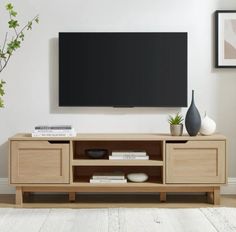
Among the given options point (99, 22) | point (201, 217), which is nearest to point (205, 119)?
point (201, 217)

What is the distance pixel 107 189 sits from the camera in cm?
457

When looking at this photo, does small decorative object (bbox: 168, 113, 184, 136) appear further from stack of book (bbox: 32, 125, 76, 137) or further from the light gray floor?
stack of book (bbox: 32, 125, 76, 137)

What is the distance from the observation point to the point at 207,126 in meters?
4.62

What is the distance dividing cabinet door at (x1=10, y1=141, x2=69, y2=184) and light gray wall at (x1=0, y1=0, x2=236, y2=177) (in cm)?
49

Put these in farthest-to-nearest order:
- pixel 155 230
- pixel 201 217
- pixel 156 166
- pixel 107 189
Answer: pixel 156 166
pixel 107 189
pixel 201 217
pixel 155 230

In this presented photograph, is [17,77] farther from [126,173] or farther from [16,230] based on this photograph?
[16,230]

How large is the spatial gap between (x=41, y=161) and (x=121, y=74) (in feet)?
3.62

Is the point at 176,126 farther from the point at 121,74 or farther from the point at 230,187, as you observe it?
the point at 230,187

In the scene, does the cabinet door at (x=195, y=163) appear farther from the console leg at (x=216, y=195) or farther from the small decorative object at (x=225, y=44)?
the small decorative object at (x=225, y=44)

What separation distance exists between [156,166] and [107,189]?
566 millimetres

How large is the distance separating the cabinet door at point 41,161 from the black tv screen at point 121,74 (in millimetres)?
547

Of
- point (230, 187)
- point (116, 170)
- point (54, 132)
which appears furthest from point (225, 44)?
point (54, 132)

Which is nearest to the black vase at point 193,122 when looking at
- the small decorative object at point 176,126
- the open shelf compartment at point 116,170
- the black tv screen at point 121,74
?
the small decorative object at point 176,126

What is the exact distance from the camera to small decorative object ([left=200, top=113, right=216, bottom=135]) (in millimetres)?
4621
